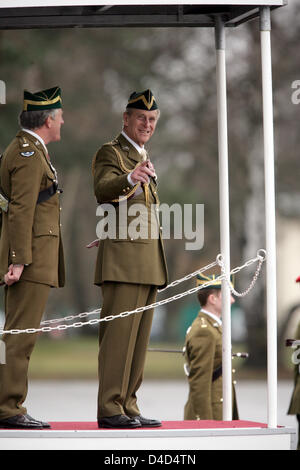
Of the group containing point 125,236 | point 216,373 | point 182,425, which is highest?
point 125,236

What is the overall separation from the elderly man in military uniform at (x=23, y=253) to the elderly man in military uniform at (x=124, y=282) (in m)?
0.35

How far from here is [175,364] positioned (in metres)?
33.5

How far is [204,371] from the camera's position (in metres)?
10.0

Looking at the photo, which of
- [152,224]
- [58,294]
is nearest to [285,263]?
[58,294]

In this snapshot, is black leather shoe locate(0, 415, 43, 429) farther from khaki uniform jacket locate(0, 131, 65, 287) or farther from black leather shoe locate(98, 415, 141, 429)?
khaki uniform jacket locate(0, 131, 65, 287)

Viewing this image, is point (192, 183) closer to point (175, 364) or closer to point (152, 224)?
point (175, 364)

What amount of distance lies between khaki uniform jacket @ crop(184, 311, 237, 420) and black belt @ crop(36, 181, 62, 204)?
2460 mm

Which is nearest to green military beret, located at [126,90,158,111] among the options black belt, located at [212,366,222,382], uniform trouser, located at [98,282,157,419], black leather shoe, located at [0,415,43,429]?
uniform trouser, located at [98,282,157,419]

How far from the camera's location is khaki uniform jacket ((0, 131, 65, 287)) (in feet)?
26.0

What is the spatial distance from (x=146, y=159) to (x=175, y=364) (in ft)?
83.8

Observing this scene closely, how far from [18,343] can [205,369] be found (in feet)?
7.76

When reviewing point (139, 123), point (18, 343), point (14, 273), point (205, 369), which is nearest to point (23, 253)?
point (14, 273)

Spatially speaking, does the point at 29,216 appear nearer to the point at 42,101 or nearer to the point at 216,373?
the point at 42,101

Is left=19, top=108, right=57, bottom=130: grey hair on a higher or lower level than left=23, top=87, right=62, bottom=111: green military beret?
lower
